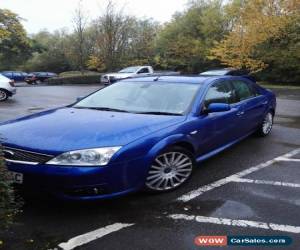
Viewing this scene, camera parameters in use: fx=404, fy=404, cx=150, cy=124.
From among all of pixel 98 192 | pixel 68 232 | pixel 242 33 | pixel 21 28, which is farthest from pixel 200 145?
pixel 242 33

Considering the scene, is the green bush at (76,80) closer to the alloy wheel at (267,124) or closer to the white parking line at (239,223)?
the alloy wheel at (267,124)

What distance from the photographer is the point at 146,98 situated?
17.9ft

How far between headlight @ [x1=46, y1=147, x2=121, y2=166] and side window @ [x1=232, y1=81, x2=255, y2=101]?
3153 millimetres

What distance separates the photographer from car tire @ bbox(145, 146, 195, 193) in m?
4.50

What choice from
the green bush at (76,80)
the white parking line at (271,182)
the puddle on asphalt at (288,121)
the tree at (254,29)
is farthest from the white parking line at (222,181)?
the green bush at (76,80)

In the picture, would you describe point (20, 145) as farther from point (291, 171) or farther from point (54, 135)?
point (291, 171)

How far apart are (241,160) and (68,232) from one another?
320 cm

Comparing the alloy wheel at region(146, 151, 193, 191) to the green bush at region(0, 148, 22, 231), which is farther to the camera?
the alloy wheel at region(146, 151, 193, 191)

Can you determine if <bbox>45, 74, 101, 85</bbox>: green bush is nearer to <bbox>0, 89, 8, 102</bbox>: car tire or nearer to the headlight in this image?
<bbox>0, 89, 8, 102</bbox>: car tire

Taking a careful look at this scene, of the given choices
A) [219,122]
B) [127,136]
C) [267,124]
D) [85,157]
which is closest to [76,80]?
[267,124]

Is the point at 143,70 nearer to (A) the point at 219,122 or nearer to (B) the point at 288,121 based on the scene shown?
(B) the point at 288,121

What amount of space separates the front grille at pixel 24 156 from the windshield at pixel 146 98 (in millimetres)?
1545

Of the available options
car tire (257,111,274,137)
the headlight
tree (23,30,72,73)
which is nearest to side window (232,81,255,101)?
car tire (257,111,274,137)

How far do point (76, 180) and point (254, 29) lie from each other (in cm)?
2394
